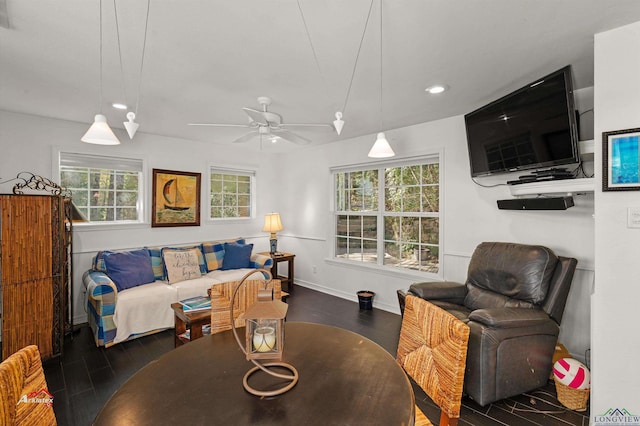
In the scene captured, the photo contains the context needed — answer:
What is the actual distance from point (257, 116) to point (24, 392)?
2206mm

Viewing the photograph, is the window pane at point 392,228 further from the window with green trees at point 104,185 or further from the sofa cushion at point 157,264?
the window with green trees at point 104,185

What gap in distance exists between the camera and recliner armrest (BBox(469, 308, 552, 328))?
2168 mm

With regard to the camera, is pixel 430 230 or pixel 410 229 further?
pixel 410 229

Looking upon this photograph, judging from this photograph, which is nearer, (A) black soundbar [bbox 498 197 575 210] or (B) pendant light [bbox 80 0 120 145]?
(B) pendant light [bbox 80 0 120 145]

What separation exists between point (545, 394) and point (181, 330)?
3.08 m

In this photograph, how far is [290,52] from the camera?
6.97 feet

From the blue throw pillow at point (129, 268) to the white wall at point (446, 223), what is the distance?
8.27 ft

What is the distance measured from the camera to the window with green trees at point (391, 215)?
3979 mm

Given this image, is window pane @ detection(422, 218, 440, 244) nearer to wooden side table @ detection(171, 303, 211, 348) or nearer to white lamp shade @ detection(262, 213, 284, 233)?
white lamp shade @ detection(262, 213, 284, 233)

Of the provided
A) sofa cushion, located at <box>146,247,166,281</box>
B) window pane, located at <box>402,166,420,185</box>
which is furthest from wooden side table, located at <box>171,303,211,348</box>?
window pane, located at <box>402,166,420,185</box>

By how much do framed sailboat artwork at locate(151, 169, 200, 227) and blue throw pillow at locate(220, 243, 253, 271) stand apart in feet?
2.25

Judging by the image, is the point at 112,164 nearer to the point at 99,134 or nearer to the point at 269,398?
the point at 99,134

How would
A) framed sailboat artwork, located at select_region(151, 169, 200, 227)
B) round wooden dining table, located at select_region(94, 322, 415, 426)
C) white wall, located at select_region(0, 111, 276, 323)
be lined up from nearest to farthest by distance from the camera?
round wooden dining table, located at select_region(94, 322, 415, 426)
white wall, located at select_region(0, 111, 276, 323)
framed sailboat artwork, located at select_region(151, 169, 200, 227)

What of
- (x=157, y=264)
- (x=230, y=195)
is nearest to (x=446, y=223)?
(x=230, y=195)
